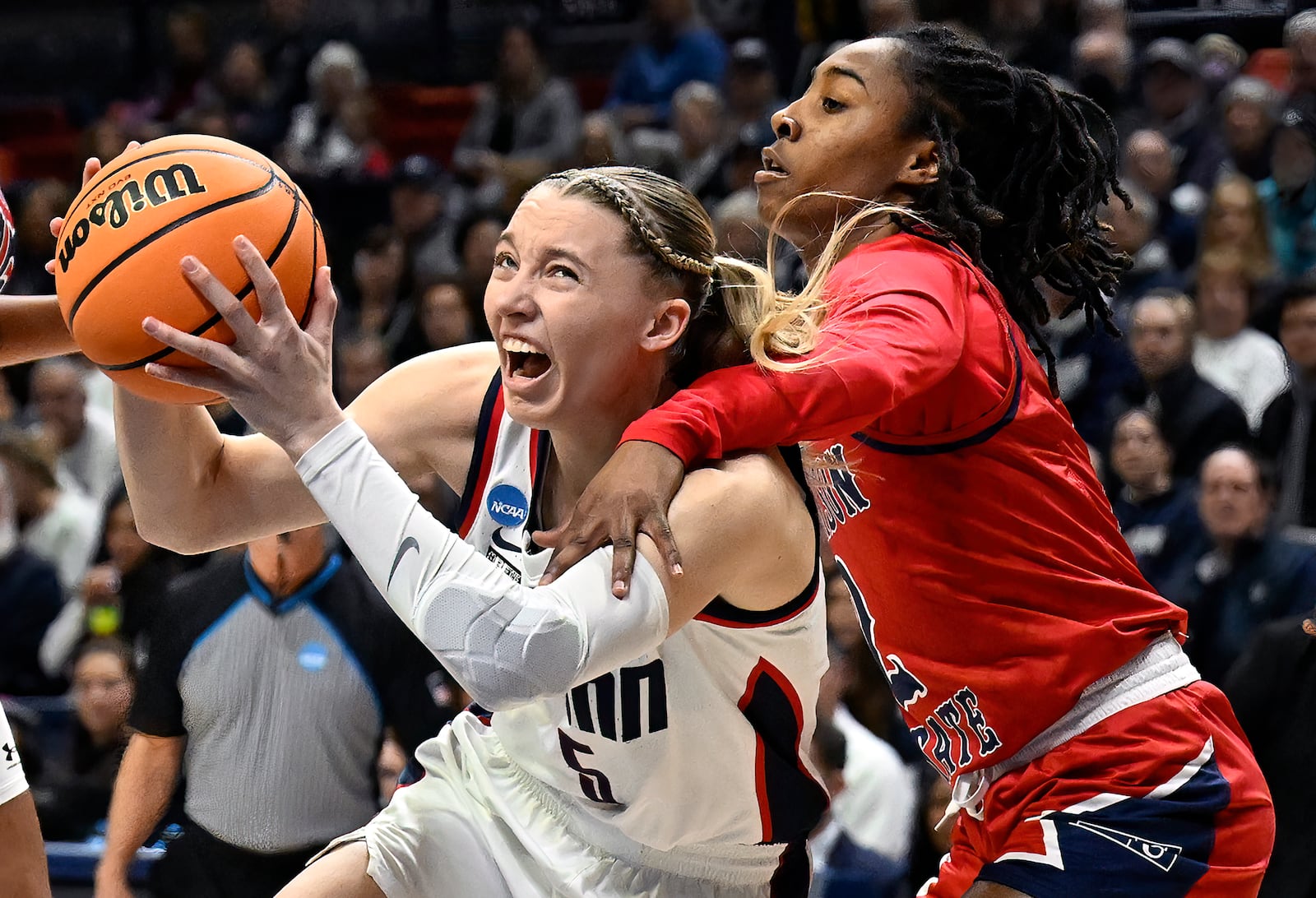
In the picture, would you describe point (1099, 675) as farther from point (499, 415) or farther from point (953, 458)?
point (499, 415)

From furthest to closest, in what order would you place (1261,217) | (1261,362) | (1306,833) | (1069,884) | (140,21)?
(140,21) → (1261,217) → (1261,362) → (1306,833) → (1069,884)

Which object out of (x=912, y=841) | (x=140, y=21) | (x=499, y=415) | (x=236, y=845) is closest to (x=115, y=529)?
(x=236, y=845)

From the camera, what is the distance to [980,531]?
262cm

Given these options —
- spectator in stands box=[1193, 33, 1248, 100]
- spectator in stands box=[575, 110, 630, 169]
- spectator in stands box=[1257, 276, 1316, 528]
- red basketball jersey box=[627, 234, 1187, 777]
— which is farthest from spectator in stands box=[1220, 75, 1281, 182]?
red basketball jersey box=[627, 234, 1187, 777]

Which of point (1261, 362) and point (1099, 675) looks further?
point (1261, 362)

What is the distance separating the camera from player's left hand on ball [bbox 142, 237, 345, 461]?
2.29 m

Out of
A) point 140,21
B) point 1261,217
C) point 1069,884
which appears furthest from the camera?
point 140,21

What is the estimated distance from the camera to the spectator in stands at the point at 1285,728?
4.30 meters

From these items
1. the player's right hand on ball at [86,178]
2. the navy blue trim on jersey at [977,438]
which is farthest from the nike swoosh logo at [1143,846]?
the player's right hand on ball at [86,178]

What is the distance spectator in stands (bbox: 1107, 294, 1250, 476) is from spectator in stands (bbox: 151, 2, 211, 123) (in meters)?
7.15

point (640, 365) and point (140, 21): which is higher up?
point (640, 365)

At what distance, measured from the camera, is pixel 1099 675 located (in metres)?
2.64

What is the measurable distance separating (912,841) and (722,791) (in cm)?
234

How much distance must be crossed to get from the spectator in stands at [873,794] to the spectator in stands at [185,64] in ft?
24.7
